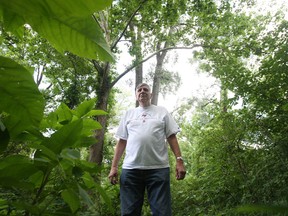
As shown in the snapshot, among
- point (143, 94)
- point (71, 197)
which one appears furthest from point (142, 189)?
point (71, 197)

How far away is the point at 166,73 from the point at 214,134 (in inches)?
316

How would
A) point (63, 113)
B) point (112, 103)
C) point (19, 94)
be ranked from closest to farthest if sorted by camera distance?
point (19, 94) → point (63, 113) → point (112, 103)

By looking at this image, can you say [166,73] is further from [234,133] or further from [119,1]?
[234,133]

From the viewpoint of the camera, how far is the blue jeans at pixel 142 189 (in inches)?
104

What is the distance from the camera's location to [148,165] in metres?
2.73

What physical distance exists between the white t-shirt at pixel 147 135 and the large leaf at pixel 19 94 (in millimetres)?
2275

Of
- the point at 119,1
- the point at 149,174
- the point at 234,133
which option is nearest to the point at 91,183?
the point at 149,174

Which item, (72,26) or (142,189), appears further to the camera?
(142,189)

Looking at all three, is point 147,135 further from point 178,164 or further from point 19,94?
point 19,94

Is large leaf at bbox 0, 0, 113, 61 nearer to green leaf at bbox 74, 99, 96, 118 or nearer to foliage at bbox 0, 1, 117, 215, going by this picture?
foliage at bbox 0, 1, 117, 215

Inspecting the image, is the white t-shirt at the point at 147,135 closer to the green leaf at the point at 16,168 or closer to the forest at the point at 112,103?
the forest at the point at 112,103

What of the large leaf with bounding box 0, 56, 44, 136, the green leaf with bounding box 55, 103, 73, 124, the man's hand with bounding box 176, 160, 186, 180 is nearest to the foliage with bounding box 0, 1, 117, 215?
the large leaf with bounding box 0, 56, 44, 136

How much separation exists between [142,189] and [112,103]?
335 inches

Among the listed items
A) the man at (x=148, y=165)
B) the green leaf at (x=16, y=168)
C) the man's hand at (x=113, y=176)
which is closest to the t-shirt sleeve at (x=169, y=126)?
the man at (x=148, y=165)
